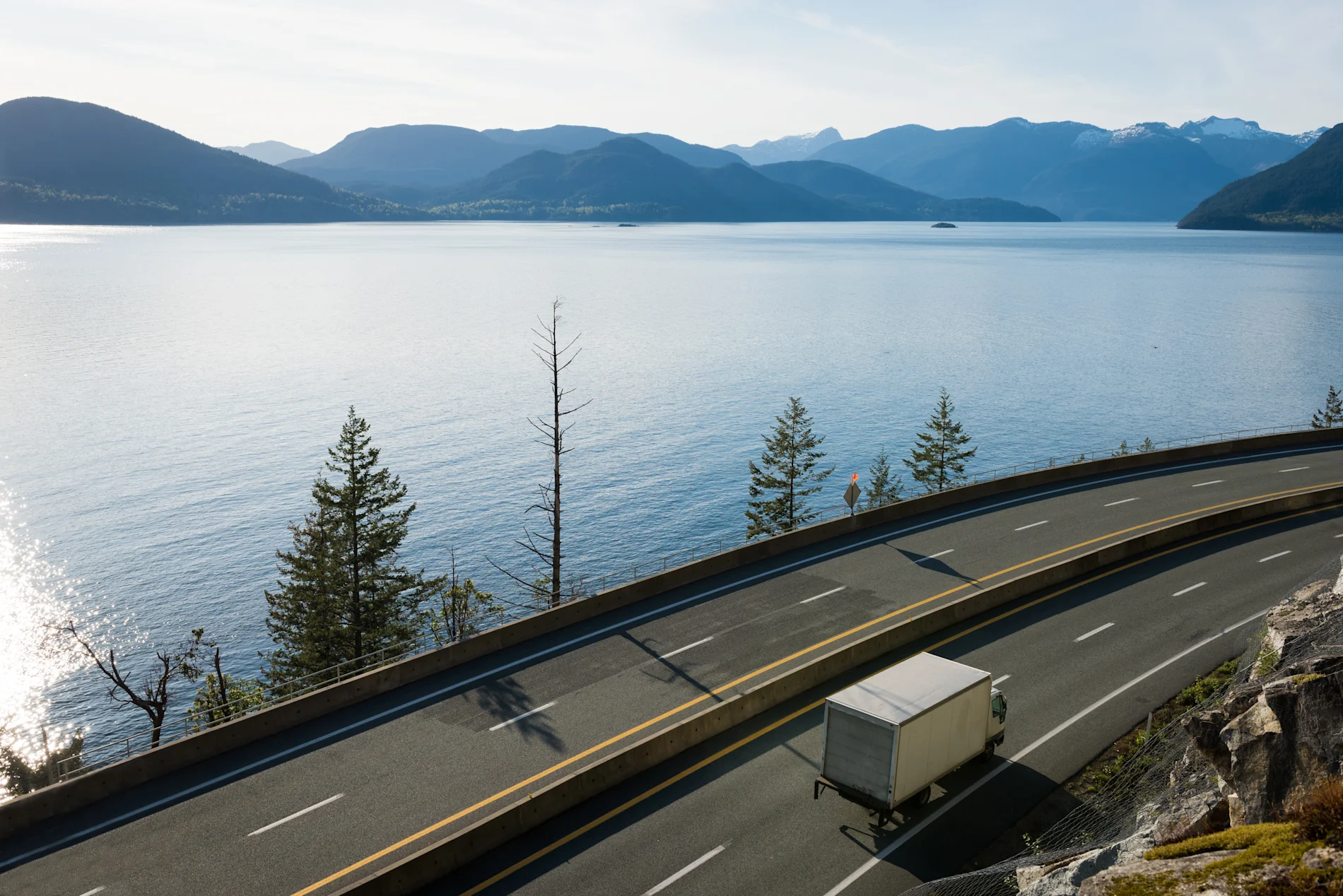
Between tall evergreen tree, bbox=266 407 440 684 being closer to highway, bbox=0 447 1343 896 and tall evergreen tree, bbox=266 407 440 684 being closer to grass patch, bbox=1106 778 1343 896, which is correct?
highway, bbox=0 447 1343 896

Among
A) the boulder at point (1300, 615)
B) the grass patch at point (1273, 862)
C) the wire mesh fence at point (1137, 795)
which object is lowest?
the wire mesh fence at point (1137, 795)

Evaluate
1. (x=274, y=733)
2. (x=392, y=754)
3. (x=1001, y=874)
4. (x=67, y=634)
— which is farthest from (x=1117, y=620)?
(x=67, y=634)

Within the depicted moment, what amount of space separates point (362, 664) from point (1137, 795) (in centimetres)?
3428

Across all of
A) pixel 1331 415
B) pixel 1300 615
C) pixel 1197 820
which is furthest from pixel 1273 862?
pixel 1331 415

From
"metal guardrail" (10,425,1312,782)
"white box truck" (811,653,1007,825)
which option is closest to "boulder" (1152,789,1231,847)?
"white box truck" (811,653,1007,825)

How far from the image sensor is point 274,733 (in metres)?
22.8

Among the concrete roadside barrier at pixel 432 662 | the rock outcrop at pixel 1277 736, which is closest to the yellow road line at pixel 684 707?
the concrete roadside barrier at pixel 432 662

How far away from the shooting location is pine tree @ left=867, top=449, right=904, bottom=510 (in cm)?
6700

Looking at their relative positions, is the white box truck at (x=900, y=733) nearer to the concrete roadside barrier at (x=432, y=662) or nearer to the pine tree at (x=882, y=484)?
the concrete roadside barrier at (x=432, y=662)

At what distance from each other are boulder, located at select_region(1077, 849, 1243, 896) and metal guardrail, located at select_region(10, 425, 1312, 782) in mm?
15742

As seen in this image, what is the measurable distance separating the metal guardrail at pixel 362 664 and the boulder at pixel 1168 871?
620 inches

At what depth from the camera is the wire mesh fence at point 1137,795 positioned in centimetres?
1566

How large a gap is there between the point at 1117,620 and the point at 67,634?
5579 cm

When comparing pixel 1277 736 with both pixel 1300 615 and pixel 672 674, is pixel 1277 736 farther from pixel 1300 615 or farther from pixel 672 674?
pixel 672 674
